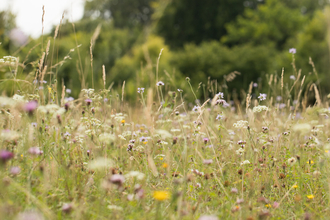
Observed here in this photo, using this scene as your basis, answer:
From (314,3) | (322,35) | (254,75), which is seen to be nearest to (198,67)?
(254,75)

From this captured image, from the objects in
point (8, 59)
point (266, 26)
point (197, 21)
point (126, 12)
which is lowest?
point (266, 26)

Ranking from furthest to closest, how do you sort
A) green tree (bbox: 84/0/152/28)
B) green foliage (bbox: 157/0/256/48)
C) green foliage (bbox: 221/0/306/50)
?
green tree (bbox: 84/0/152/28)
green foliage (bbox: 157/0/256/48)
green foliage (bbox: 221/0/306/50)

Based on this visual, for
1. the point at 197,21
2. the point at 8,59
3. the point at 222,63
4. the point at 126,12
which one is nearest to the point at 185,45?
the point at 222,63

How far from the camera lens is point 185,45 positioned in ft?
45.3

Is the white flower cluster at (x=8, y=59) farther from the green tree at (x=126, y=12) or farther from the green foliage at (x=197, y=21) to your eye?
the green tree at (x=126, y=12)

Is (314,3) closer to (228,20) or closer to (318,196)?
(228,20)

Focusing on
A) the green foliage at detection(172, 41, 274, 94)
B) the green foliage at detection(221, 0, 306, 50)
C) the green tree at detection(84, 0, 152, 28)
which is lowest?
the green foliage at detection(172, 41, 274, 94)

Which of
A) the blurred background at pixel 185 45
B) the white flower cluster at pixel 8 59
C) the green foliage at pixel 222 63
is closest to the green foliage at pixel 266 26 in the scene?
the blurred background at pixel 185 45

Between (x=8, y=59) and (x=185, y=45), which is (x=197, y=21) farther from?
(x=8, y=59)

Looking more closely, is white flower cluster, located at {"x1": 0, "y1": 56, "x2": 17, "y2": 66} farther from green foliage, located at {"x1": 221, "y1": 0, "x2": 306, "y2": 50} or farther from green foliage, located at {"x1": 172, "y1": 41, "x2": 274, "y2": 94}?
green foliage, located at {"x1": 221, "y1": 0, "x2": 306, "y2": 50}

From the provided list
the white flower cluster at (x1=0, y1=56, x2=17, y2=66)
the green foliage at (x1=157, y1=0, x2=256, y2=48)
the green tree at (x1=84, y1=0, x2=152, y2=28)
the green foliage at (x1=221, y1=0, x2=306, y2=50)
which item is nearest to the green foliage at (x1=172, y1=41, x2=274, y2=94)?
the green foliage at (x1=221, y1=0, x2=306, y2=50)

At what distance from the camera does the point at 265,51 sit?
1222 cm

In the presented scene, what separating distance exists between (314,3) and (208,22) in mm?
16008

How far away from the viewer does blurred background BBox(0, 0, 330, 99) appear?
2.79m
